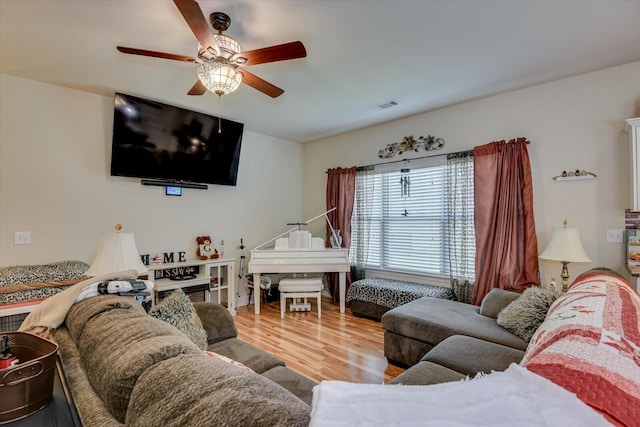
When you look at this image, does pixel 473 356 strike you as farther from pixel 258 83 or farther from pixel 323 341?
pixel 258 83

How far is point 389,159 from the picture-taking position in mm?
4242

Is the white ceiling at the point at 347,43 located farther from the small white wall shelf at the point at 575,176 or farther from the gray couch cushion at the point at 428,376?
the gray couch cushion at the point at 428,376

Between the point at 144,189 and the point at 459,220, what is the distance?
12.5 feet

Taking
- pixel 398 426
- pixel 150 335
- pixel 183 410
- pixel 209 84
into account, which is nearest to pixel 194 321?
pixel 150 335

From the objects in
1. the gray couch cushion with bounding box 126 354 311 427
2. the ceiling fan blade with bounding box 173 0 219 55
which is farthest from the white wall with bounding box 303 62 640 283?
the gray couch cushion with bounding box 126 354 311 427

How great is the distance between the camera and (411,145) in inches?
157

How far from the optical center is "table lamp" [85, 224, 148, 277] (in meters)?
1.93

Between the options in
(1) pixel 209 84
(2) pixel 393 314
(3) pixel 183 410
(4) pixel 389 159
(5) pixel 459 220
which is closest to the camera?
(3) pixel 183 410

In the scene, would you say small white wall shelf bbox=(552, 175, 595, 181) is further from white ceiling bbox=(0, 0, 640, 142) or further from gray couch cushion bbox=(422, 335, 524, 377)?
gray couch cushion bbox=(422, 335, 524, 377)

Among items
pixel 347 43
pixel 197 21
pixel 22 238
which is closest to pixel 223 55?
pixel 197 21

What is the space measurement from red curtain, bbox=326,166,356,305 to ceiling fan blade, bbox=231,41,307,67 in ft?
9.09

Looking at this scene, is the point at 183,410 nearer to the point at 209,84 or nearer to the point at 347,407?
the point at 347,407

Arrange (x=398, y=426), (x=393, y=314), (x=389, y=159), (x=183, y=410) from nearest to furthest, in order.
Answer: (x=398, y=426) → (x=183, y=410) → (x=393, y=314) → (x=389, y=159)

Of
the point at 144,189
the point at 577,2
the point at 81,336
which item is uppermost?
the point at 577,2
